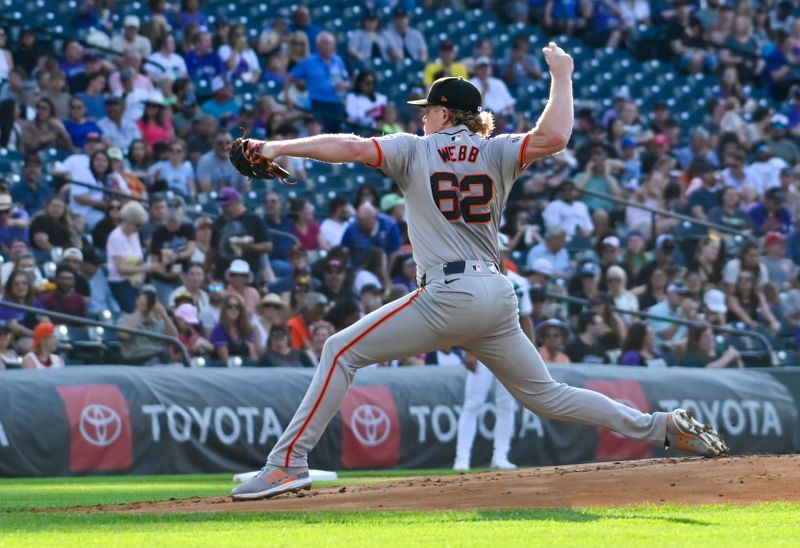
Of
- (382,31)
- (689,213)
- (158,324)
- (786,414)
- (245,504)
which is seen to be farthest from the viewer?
(382,31)

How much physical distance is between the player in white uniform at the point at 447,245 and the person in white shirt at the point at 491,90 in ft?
48.1

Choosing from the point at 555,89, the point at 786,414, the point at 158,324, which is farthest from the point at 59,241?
the point at 555,89

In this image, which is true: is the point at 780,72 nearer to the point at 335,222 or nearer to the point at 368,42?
the point at 368,42

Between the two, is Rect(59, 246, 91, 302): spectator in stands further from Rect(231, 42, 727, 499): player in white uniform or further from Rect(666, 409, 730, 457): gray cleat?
Rect(666, 409, 730, 457): gray cleat

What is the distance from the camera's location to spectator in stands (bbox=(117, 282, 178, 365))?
14445 millimetres

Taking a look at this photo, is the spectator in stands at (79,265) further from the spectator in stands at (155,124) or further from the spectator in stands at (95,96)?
the spectator in stands at (95,96)

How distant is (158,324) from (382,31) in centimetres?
989

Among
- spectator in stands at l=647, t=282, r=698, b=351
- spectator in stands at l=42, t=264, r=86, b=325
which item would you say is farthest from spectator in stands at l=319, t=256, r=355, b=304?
spectator in stands at l=647, t=282, r=698, b=351

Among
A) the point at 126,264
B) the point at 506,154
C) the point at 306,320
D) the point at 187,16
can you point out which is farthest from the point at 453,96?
the point at 187,16

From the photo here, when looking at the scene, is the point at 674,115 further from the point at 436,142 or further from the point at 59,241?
the point at 436,142

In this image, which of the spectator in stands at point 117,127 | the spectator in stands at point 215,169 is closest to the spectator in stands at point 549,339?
the spectator in stands at point 215,169

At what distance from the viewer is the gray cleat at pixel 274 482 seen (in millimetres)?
7605

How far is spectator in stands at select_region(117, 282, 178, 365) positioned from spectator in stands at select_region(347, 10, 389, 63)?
8.83 meters

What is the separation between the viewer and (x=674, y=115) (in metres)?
25.0
